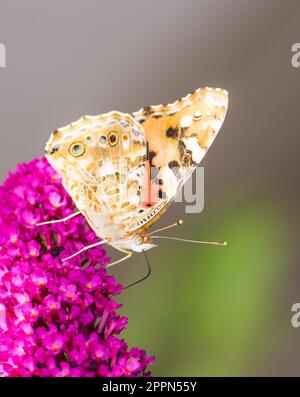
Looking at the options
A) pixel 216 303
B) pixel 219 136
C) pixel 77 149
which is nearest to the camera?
pixel 77 149

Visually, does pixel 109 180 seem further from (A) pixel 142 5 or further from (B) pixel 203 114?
(A) pixel 142 5

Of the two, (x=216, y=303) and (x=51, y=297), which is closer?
(x=51, y=297)

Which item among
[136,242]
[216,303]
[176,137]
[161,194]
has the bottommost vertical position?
[216,303]

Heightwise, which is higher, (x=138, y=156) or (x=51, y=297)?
(x=138, y=156)

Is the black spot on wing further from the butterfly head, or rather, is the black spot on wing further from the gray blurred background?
the gray blurred background

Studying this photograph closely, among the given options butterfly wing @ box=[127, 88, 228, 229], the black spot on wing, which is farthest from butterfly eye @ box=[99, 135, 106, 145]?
the black spot on wing

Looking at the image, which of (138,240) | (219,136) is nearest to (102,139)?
(138,240)

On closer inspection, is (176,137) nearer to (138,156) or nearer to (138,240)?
(138,156)
